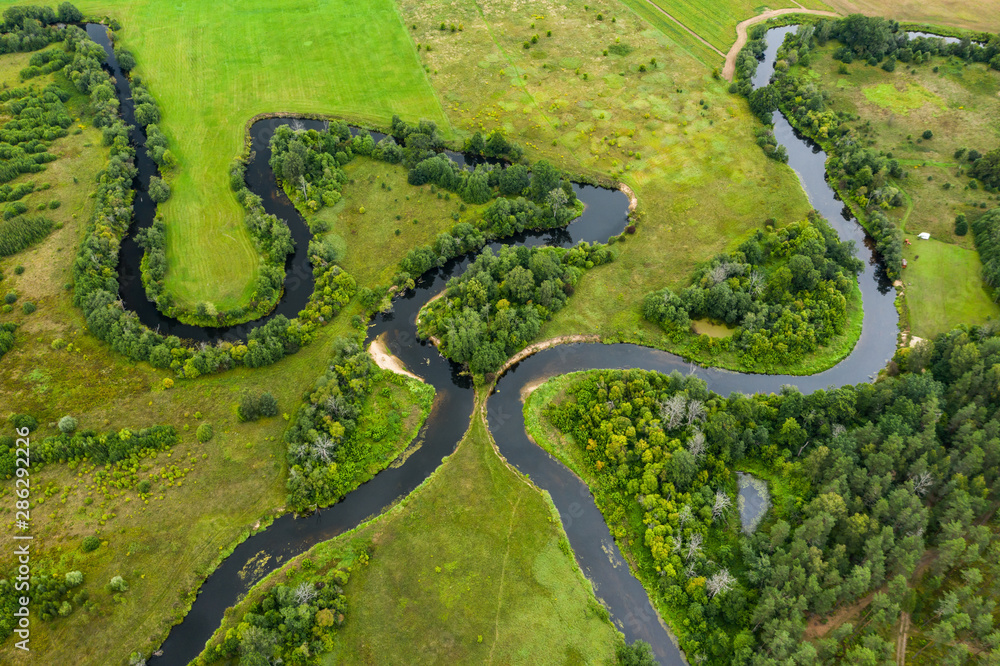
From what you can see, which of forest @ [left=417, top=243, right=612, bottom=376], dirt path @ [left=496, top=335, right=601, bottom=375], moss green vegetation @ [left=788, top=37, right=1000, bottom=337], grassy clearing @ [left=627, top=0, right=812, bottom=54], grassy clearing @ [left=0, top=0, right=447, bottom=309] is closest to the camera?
forest @ [left=417, top=243, right=612, bottom=376]

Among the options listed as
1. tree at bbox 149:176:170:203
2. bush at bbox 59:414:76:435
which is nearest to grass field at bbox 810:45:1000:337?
bush at bbox 59:414:76:435

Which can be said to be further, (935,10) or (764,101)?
(935,10)

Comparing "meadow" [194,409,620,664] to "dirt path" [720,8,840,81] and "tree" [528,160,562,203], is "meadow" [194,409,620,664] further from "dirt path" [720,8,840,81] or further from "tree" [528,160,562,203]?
"dirt path" [720,8,840,81]

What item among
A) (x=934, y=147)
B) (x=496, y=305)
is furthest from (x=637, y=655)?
(x=934, y=147)

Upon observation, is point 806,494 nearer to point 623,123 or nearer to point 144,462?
point 144,462

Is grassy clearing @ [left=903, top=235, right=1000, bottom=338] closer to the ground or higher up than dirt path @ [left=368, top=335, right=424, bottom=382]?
higher up

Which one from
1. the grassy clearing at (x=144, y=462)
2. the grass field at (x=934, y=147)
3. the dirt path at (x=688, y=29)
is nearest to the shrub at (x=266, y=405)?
the grassy clearing at (x=144, y=462)

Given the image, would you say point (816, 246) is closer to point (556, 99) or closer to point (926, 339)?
point (926, 339)

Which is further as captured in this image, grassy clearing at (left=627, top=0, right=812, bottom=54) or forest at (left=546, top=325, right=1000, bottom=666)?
grassy clearing at (left=627, top=0, right=812, bottom=54)
